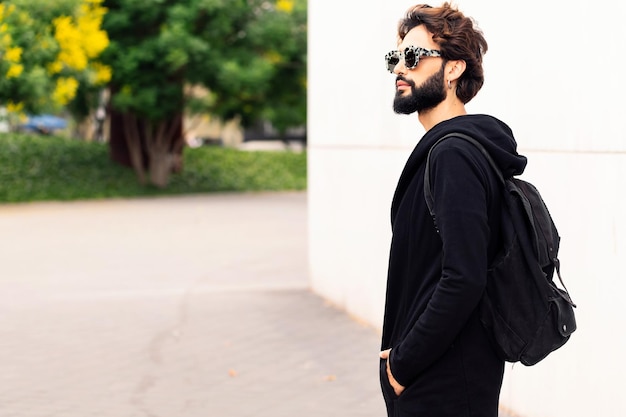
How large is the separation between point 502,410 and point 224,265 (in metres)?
7.22

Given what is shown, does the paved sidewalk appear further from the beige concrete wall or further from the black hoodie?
the black hoodie

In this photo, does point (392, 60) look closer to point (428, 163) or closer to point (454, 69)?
point (454, 69)

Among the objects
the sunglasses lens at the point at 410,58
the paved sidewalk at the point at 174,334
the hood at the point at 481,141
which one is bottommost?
the paved sidewalk at the point at 174,334

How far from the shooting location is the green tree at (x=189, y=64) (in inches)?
938

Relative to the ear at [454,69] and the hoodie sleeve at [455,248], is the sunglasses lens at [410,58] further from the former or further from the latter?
the hoodie sleeve at [455,248]

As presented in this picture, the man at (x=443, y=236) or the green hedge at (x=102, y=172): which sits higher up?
the man at (x=443, y=236)

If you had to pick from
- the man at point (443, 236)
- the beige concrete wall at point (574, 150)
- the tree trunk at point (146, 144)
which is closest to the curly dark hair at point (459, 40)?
the man at point (443, 236)

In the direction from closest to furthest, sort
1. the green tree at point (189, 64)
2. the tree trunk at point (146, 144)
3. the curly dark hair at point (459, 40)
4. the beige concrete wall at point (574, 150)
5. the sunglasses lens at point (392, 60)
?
the curly dark hair at point (459, 40), the sunglasses lens at point (392, 60), the beige concrete wall at point (574, 150), the green tree at point (189, 64), the tree trunk at point (146, 144)

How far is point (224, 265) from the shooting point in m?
12.7

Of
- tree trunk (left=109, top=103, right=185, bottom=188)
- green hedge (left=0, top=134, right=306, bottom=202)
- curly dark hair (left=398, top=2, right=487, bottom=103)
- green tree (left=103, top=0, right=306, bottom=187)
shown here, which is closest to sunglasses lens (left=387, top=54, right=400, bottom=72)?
curly dark hair (left=398, top=2, right=487, bottom=103)

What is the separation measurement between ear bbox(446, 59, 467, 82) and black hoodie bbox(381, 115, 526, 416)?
0.12m

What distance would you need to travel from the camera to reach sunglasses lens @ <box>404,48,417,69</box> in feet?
9.27

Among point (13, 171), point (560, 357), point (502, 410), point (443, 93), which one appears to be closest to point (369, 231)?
point (502, 410)

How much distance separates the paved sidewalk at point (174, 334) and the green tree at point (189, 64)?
8.69 meters
